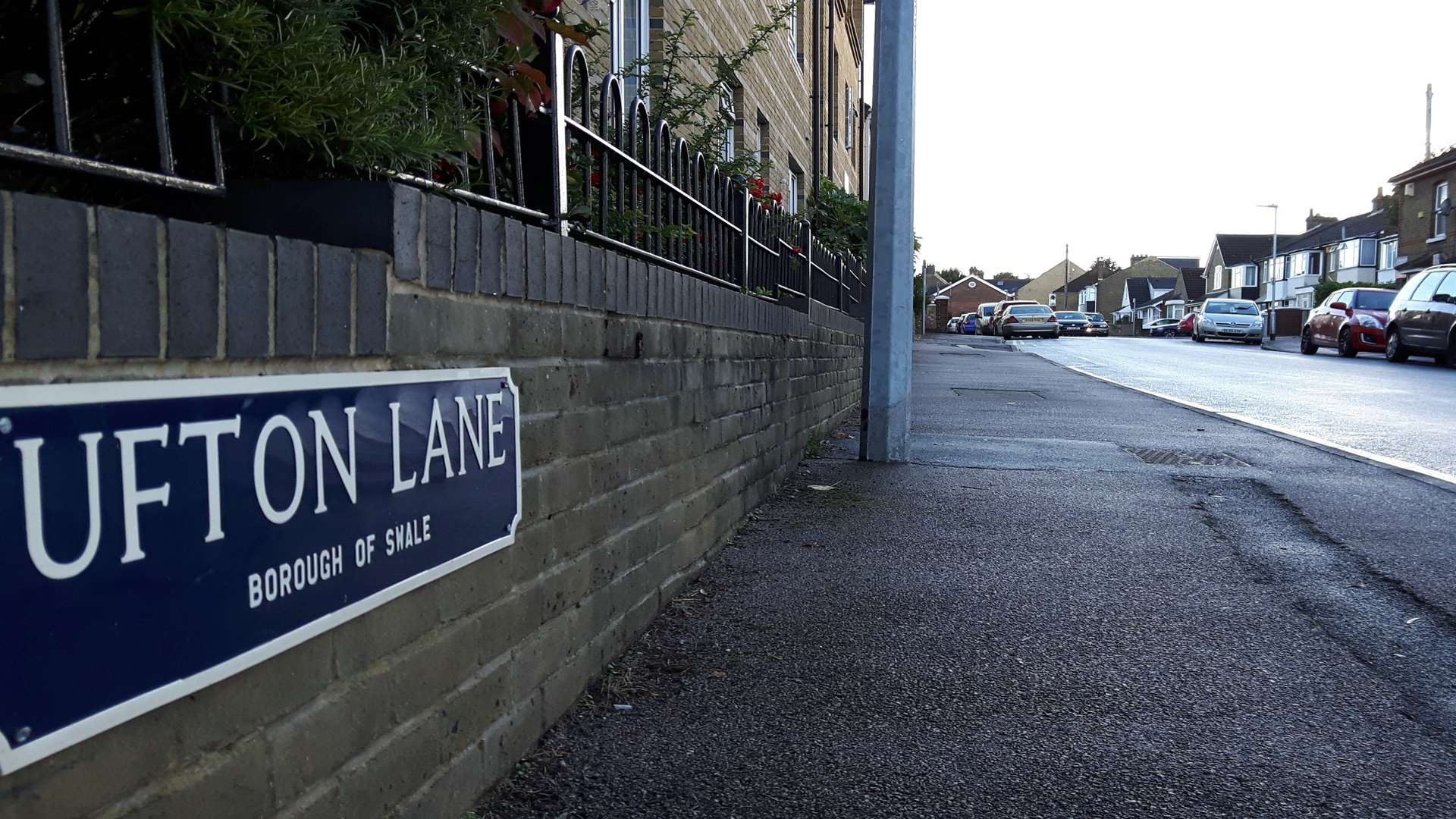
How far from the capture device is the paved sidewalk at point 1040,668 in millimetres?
2768

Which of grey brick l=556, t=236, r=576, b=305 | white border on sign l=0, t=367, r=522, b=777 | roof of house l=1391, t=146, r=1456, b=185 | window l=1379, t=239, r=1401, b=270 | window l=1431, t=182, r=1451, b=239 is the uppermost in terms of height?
roof of house l=1391, t=146, r=1456, b=185

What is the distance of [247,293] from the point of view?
1.75 meters

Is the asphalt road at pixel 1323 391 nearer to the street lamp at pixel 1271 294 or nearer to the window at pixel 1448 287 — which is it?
the window at pixel 1448 287

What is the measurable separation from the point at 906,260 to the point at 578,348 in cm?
508

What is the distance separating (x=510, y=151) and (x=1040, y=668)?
2.20 metres

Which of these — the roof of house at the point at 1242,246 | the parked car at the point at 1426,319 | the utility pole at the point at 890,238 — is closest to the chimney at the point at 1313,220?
the roof of house at the point at 1242,246

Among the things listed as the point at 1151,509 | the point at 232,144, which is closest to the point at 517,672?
the point at 232,144

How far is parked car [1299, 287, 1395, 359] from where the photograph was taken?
25.2 meters

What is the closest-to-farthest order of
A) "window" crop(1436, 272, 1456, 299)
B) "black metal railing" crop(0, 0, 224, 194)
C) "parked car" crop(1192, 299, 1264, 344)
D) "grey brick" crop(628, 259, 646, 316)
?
"black metal railing" crop(0, 0, 224, 194) < "grey brick" crop(628, 259, 646, 316) < "window" crop(1436, 272, 1456, 299) < "parked car" crop(1192, 299, 1264, 344)

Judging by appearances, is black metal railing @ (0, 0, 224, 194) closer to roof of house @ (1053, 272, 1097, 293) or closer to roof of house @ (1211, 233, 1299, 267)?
roof of house @ (1211, 233, 1299, 267)

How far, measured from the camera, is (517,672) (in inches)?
110

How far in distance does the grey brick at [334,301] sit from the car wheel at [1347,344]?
2749 centimetres

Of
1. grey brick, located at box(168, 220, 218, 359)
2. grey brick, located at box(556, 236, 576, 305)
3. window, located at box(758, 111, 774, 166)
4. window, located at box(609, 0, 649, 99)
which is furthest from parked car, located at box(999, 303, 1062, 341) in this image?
grey brick, located at box(168, 220, 218, 359)

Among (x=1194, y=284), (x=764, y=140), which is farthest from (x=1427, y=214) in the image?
(x=1194, y=284)
